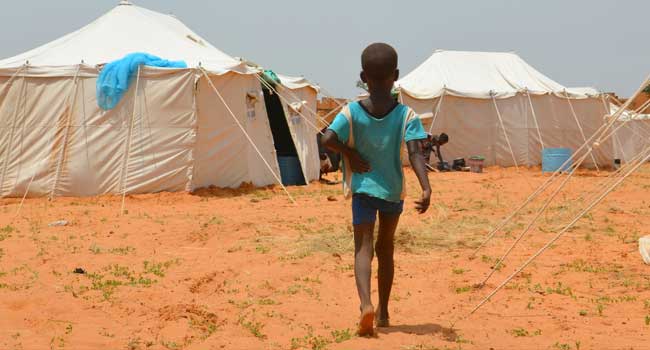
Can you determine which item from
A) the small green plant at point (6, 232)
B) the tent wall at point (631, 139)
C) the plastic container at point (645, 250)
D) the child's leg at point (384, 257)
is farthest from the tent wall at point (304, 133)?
the tent wall at point (631, 139)

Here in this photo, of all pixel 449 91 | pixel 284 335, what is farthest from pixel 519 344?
pixel 449 91

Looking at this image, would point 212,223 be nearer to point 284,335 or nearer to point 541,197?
point 284,335

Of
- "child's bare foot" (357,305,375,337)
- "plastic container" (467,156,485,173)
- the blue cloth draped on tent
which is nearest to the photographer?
"child's bare foot" (357,305,375,337)

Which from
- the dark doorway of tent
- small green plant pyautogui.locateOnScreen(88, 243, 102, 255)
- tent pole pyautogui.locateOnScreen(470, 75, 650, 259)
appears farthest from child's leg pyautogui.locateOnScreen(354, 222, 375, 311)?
the dark doorway of tent

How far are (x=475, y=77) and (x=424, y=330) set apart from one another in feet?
60.0

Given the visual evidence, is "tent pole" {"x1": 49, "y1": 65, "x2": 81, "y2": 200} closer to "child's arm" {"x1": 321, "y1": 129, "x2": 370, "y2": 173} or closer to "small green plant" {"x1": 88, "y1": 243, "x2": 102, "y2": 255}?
"small green plant" {"x1": 88, "y1": 243, "x2": 102, "y2": 255}

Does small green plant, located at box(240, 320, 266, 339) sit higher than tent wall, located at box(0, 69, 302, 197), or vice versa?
tent wall, located at box(0, 69, 302, 197)

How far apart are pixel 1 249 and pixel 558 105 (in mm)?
17288

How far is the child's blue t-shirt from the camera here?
12.8 ft

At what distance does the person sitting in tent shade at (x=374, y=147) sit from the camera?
3875mm

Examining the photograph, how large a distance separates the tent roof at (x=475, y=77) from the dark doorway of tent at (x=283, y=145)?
16.3 ft

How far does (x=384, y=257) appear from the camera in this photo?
4078 mm

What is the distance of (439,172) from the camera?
1842 cm

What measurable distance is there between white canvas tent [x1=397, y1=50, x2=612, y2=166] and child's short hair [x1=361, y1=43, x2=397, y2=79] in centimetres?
1575
